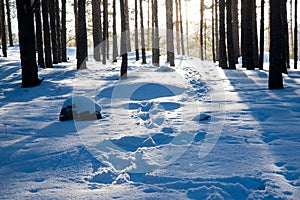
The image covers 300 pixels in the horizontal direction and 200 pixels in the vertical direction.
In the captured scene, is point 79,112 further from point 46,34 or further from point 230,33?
point 230,33

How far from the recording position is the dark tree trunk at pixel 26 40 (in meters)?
10.1

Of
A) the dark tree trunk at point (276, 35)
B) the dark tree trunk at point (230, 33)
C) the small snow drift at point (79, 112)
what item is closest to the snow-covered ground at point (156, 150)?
the small snow drift at point (79, 112)

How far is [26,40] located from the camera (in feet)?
33.7

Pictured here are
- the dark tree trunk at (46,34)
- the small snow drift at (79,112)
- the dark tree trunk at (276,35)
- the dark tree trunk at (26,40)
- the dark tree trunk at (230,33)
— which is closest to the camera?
the small snow drift at (79,112)

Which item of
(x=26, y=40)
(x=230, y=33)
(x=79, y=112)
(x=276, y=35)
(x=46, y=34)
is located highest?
(x=46, y=34)

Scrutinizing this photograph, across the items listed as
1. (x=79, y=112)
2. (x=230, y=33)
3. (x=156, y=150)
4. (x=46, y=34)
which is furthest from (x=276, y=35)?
(x=46, y=34)

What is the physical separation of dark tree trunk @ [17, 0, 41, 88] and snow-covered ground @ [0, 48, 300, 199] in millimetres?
2422

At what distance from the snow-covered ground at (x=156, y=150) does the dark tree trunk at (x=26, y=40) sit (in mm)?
2422

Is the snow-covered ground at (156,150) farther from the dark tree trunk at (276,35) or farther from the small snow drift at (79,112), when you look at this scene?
the dark tree trunk at (276,35)

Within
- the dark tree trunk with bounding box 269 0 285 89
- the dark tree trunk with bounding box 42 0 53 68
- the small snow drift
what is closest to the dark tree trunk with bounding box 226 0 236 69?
the dark tree trunk with bounding box 269 0 285 89

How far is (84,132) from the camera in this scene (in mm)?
5145

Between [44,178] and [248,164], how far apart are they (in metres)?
2.34

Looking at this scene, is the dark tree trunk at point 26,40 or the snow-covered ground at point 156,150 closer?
the snow-covered ground at point 156,150

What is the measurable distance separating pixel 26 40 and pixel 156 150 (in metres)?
7.94
